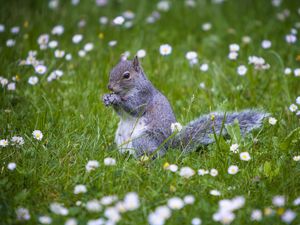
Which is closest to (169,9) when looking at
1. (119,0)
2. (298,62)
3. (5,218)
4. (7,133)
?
(119,0)

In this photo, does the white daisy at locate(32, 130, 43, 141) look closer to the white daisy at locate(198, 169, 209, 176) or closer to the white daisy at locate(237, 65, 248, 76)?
the white daisy at locate(198, 169, 209, 176)

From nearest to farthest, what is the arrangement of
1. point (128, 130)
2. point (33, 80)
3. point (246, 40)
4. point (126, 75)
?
point (128, 130), point (126, 75), point (33, 80), point (246, 40)

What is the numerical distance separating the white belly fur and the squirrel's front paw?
174mm

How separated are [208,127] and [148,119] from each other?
0.42 meters

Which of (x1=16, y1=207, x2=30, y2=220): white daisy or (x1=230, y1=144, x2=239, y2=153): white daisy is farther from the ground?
(x1=16, y1=207, x2=30, y2=220): white daisy

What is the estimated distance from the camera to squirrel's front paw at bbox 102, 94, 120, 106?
338 centimetres

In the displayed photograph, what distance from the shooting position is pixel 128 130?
3.44 meters

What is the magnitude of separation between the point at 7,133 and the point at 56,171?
1.88 ft

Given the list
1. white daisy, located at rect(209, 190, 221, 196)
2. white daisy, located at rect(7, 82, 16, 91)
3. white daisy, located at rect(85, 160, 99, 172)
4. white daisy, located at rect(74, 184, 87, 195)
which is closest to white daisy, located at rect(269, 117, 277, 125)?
white daisy, located at rect(209, 190, 221, 196)

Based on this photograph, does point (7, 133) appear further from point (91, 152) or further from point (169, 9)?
point (169, 9)

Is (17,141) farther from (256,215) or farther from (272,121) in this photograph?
(272,121)

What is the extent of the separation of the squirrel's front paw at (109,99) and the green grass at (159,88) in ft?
0.63

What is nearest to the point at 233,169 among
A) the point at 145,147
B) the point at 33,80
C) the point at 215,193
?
the point at 215,193

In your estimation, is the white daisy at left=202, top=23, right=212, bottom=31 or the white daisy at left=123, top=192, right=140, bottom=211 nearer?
the white daisy at left=123, top=192, right=140, bottom=211
